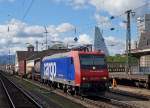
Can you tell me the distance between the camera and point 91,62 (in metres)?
27.4

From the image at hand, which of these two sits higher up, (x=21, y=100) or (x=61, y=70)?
(x=61, y=70)

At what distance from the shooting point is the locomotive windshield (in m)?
27.1

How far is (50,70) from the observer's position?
39.2m

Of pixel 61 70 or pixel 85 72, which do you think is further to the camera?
pixel 61 70

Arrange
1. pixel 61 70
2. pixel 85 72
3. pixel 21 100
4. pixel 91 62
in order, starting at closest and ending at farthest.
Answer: pixel 85 72 → pixel 91 62 → pixel 21 100 → pixel 61 70

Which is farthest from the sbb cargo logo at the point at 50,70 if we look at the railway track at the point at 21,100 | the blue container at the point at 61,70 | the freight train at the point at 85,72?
the freight train at the point at 85,72

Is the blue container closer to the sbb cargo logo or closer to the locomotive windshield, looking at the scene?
the sbb cargo logo

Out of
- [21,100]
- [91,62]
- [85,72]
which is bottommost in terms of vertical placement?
[21,100]

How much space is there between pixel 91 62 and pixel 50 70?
12315 millimetres

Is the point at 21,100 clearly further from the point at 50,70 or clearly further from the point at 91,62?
the point at 50,70

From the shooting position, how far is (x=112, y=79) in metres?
46.6

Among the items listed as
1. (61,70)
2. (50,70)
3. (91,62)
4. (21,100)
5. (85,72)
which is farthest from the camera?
(50,70)

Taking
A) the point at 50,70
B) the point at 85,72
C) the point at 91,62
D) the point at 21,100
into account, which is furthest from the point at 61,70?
the point at 50,70

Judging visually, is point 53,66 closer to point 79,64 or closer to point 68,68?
point 68,68
